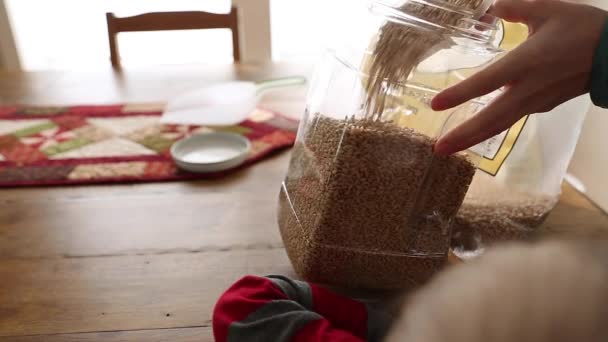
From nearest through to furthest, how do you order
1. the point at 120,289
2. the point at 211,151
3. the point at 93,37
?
the point at 120,289, the point at 211,151, the point at 93,37

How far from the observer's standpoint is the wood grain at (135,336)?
1.59ft

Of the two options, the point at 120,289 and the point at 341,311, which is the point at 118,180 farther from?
the point at 341,311

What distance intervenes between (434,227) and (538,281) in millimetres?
334

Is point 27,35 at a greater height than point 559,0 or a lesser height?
lesser

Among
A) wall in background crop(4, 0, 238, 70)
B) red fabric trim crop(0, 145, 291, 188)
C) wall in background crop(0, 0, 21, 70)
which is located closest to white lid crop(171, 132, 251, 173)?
red fabric trim crop(0, 145, 291, 188)

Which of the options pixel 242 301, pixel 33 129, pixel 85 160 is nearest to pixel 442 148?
pixel 242 301

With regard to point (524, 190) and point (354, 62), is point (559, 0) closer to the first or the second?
point (354, 62)

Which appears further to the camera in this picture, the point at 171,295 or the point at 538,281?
the point at 171,295

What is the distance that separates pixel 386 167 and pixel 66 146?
682 millimetres

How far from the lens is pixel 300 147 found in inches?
24.1

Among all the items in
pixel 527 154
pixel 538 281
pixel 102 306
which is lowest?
pixel 102 306

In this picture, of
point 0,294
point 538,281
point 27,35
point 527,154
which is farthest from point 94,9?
point 538,281

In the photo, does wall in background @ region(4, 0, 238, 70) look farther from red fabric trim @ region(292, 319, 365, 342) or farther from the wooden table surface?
red fabric trim @ region(292, 319, 365, 342)

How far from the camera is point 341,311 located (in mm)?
499
